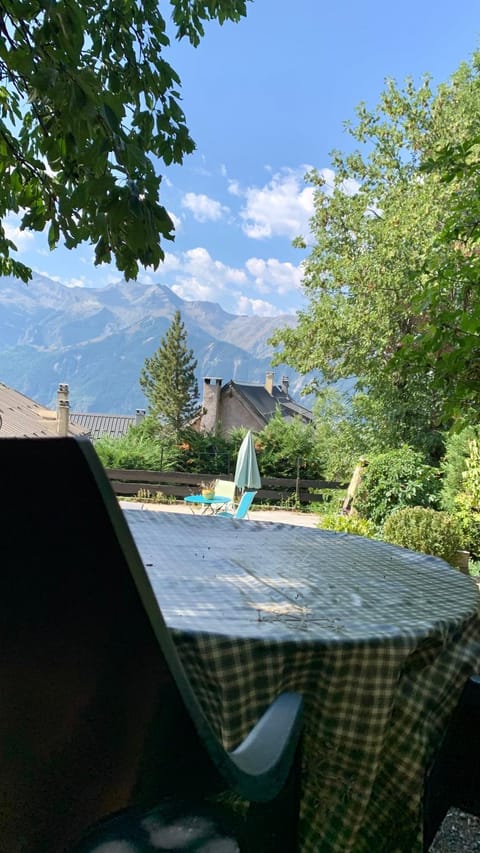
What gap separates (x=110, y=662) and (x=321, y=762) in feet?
2.33

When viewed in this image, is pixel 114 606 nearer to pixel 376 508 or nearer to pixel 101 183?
pixel 101 183

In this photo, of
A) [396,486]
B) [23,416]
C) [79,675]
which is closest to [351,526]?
[396,486]

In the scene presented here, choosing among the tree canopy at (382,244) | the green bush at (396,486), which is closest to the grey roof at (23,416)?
the tree canopy at (382,244)

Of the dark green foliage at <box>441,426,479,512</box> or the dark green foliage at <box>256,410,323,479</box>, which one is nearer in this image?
the dark green foliage at <box>441,426,479,512</box>

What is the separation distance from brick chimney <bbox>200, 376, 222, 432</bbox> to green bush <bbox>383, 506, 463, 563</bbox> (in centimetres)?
2886

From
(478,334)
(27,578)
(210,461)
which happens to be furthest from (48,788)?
(210,461)

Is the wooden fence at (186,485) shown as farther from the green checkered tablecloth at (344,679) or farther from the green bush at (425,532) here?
the green checkered tablecloth at (344,679)

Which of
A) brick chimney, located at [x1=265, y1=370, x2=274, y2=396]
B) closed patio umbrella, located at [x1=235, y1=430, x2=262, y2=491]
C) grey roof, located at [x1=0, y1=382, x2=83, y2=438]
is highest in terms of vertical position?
brick chimney, located at [x1=265, y1=370, x2=274, y2=396]

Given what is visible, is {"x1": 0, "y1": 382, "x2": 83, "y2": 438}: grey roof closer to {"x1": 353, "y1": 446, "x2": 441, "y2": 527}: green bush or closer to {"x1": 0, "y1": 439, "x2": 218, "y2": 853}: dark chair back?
{"x1": 353, "y1": 446, "x2": 441, "y2": 527}: green bush

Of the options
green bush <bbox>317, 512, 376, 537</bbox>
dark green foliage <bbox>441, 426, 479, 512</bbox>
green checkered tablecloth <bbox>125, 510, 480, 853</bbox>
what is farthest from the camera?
dark green foliage <bbox>441, 426, 479, 512</bbox>

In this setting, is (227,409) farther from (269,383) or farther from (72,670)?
(72,670)

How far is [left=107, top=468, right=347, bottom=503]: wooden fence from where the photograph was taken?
15.3 metres

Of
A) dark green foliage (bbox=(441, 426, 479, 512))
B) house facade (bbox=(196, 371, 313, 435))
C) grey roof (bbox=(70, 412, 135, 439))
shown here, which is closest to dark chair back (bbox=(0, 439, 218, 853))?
dark green foliage (bbox=(441, 426, 479, 512))

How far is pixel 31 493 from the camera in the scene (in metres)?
0.52
